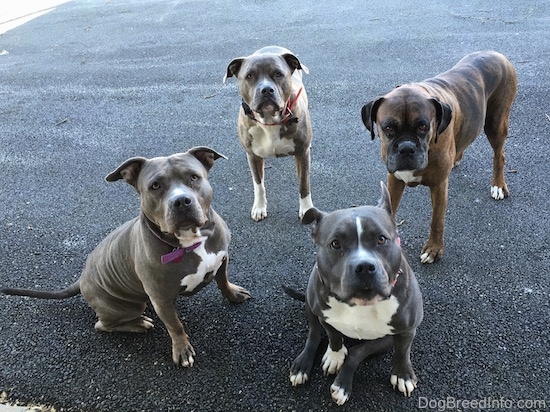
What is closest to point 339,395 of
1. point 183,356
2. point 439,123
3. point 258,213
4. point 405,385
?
point 405,385

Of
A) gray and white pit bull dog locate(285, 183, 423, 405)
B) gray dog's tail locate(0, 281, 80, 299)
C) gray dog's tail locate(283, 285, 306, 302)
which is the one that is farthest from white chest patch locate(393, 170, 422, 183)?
gray dog's tail locate(0, 281, 80, 299)

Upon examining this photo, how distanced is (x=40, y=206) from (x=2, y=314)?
134 cm

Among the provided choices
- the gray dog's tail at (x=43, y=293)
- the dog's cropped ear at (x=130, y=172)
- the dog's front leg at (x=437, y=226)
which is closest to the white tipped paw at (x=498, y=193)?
the dog's front leg at (x=437, y=226)

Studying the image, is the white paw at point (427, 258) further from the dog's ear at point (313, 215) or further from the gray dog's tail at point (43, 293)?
the gray dog's tail at point (43, 293)

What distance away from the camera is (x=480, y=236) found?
3621 millimetres

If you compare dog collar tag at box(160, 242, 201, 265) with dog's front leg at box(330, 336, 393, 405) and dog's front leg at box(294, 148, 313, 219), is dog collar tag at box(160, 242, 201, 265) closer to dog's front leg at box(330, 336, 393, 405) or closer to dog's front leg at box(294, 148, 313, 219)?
dog's front leg at box(330, 336, 393, 405)

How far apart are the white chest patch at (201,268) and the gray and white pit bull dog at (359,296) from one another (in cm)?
57

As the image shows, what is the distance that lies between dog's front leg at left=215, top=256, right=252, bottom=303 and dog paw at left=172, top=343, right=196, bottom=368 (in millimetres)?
456

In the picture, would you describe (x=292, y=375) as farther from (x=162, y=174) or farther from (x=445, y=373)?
(x=162, y=174)

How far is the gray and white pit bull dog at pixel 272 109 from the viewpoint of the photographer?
3492 millimetres

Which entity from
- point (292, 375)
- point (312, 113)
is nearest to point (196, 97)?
point (312, 113)

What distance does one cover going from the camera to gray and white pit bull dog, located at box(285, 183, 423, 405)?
7.20 ft

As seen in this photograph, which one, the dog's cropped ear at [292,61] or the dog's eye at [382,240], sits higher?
the dog's cropped ear at [292,61]

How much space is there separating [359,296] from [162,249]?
107cm
